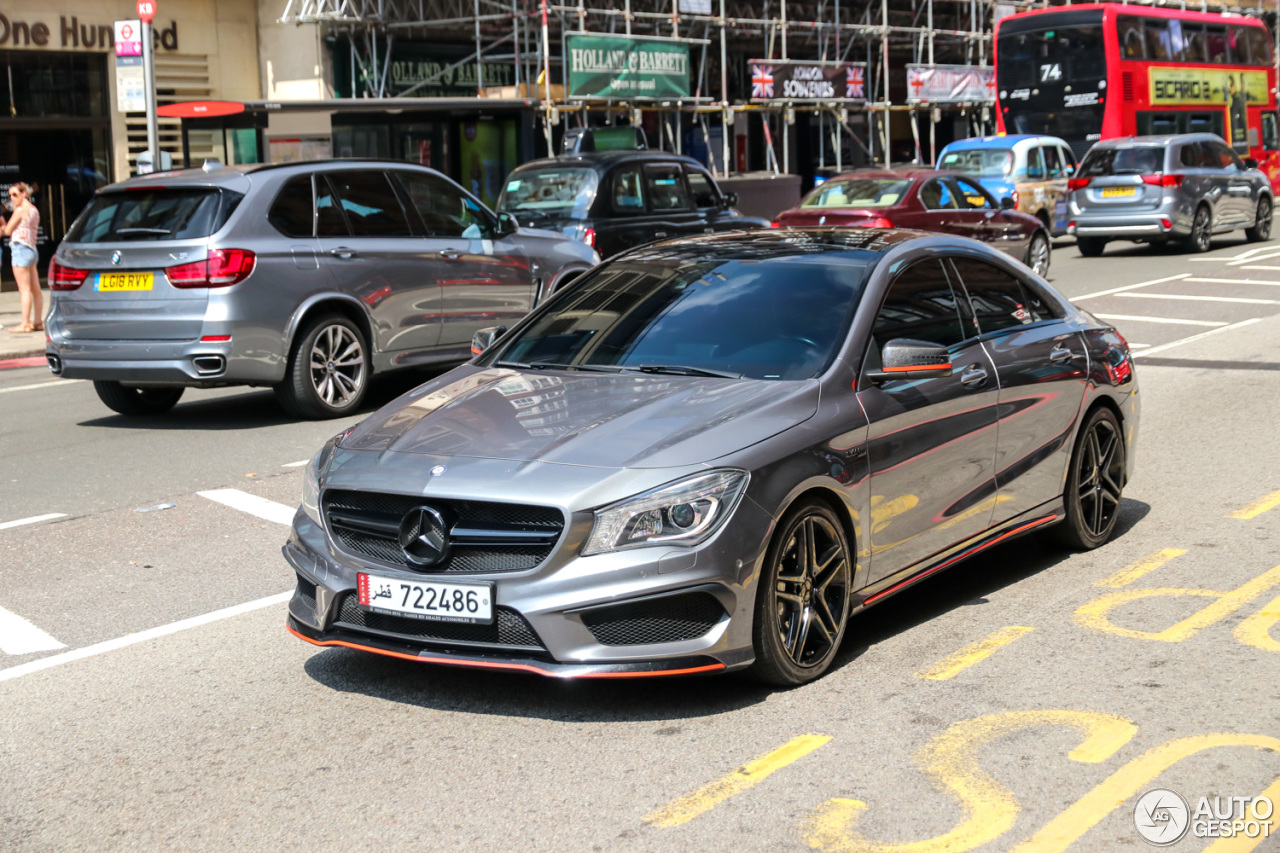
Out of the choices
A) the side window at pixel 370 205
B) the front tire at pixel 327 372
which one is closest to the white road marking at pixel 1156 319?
the side window at pixel 370 205

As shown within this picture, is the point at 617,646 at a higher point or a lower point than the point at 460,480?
lower

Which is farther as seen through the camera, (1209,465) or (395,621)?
(1209,465)

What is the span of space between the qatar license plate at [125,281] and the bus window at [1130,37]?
2527 centimetres

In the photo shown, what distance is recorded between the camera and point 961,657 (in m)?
5.35

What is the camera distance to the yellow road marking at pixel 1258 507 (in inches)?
294

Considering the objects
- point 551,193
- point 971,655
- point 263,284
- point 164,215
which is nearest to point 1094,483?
point 971,655

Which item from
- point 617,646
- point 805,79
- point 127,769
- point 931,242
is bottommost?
point 127,769

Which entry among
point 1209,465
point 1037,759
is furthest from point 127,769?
point 1209,465

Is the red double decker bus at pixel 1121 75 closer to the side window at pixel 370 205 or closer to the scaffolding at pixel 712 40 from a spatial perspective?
the scaffolding at pixel 712 40

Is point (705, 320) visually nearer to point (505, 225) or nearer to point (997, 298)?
point (997, 298)

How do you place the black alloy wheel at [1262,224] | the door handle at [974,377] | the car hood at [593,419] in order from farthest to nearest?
the black alloy wheel at [1262,224], the door handle at [974,377], the car hood at [593,419]

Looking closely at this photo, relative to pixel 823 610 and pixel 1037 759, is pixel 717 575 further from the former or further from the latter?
pixel 1037 759

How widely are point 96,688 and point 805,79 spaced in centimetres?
2809

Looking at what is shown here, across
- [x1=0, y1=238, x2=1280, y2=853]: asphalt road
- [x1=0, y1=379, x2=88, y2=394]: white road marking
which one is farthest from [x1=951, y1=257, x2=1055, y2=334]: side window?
[x1=0, y1=379, x2=88, y2=394]: white road marking
